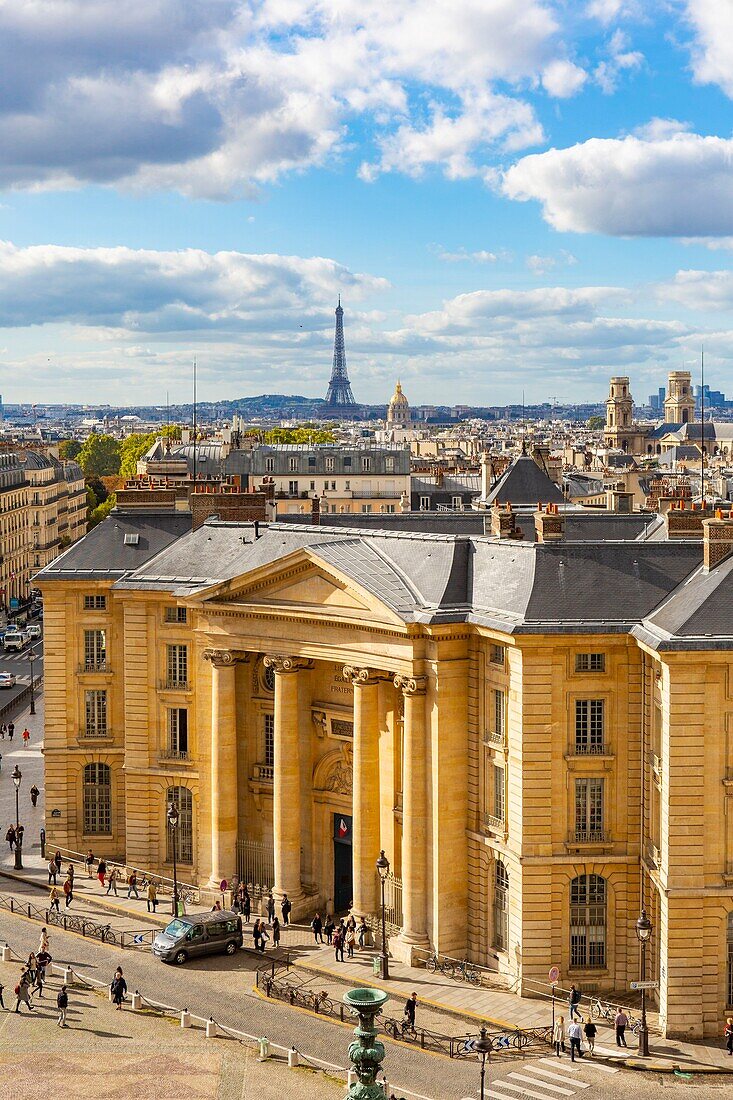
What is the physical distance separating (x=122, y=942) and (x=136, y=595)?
15342mm

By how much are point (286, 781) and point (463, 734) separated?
899 centimetres

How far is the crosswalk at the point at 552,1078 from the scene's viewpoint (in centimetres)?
4666

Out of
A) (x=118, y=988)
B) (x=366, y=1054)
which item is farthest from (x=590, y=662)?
(x=366, y=1054)

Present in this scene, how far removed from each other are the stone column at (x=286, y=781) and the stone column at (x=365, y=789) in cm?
317

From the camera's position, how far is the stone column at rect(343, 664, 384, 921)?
6012 cm

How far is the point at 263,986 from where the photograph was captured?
182 feet

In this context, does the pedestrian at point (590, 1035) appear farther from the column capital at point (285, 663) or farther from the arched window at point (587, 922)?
the column capital at point (285, 663)

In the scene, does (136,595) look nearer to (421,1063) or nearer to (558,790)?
(558,790)

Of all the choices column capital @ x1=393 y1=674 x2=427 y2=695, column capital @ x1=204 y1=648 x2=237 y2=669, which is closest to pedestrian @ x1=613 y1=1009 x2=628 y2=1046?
column capital @ x1=393 y1=674 x2=427 y2=695

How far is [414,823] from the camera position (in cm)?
5825

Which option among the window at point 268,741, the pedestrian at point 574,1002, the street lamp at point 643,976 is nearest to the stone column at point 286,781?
the window at point 268,741

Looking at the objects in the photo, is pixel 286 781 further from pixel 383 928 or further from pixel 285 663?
pixel 383 928

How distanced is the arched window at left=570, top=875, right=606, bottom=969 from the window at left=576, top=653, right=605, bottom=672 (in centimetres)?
741

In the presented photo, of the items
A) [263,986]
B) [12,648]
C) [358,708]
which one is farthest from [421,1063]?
[12,648]
